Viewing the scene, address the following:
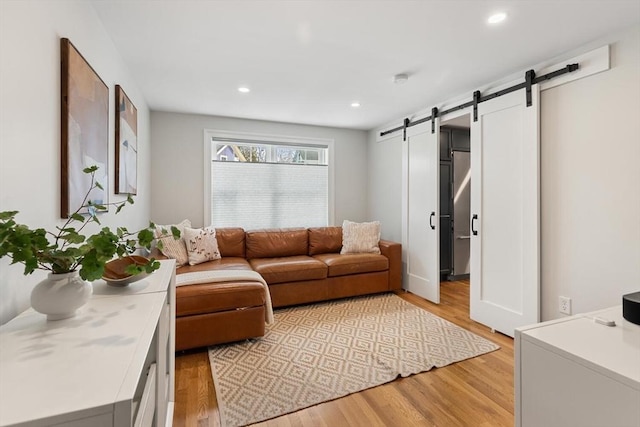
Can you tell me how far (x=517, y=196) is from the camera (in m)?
2.65

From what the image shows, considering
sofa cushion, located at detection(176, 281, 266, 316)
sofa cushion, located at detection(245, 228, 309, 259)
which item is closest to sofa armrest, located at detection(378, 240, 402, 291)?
sofa cushion, located at detection(245, 228, 309, 259)

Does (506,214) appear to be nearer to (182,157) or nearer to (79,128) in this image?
(79,128)

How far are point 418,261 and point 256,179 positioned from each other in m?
2.53

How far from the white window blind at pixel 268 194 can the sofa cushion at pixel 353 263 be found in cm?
99

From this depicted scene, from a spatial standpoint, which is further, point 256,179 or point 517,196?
point 256,179

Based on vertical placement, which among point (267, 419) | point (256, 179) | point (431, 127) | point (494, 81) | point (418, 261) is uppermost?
point (494, 81)

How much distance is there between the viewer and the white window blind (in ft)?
14.0

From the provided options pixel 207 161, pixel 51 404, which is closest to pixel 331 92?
pixel 207 161

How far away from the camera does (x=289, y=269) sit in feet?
11.3

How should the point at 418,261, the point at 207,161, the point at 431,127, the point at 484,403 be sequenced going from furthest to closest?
the point at 207,161
the point at 418,261
the point at 431,127
the point at 484,403

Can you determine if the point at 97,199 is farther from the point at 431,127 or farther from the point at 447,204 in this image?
the point at 447,204

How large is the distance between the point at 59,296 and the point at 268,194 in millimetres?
3654

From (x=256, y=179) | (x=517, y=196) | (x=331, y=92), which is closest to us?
(x=517, y=196)

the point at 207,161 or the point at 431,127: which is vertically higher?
the point at 431,127
